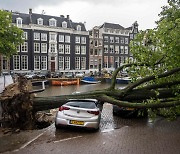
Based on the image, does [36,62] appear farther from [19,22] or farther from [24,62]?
[19,22]

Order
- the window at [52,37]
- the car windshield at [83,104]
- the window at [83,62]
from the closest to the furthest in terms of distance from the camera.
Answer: the car windshield at [83,104]
the window at [52,37]
the window at [83,62]

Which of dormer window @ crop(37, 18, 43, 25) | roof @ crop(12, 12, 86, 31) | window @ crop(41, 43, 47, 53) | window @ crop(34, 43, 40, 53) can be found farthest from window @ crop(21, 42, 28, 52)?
dormer window @ crop(37, 18, 43, 25)

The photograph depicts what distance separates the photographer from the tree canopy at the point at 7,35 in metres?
32.0

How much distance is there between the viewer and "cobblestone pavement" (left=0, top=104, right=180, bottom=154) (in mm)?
7672

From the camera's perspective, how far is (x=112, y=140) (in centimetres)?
880

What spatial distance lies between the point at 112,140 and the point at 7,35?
28692mm

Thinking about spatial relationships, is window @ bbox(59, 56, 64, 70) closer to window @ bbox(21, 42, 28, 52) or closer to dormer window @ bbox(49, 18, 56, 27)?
dormer window @ bbox(49, 18, 56, 27)

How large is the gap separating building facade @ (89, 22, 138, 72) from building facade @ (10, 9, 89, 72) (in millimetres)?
4034

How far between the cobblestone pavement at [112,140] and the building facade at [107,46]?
56945 mm

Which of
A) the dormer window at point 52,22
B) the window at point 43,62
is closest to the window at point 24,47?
the window at point 43,62

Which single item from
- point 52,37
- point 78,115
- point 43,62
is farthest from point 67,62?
point 78,115

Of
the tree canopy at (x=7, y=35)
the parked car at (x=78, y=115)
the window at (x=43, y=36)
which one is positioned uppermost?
the window at (x=43, y=36)

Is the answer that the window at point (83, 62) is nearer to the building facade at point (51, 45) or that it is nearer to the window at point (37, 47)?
the building facade at point (51, 45)

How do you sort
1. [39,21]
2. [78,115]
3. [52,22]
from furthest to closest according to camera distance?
[52,22]
[39,21]
[78,115]
